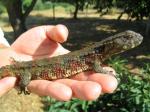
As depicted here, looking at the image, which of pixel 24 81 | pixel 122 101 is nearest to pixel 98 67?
pixel 24 81

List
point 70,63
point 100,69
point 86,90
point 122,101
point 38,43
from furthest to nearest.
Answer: point 122,101 < point 38,43 < point 70,63 < point 100,69 < point 86,90

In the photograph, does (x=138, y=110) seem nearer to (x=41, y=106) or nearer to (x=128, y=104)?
(x=128, y=104)

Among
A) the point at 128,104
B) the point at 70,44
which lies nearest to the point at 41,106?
the point at 128,104

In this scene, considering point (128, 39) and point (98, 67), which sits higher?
point (128, 39)

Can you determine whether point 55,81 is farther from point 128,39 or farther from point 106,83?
point 128,39

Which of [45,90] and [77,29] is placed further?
[77,29]

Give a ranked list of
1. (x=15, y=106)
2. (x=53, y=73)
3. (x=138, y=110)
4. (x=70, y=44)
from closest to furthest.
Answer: (x=53, y=73) < (x=138, y=110) < (x=15, y=106) < (x=70, y=44)

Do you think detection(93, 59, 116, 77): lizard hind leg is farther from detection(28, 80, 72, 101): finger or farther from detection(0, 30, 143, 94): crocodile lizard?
detection(28, 80, 72, 101): finger
